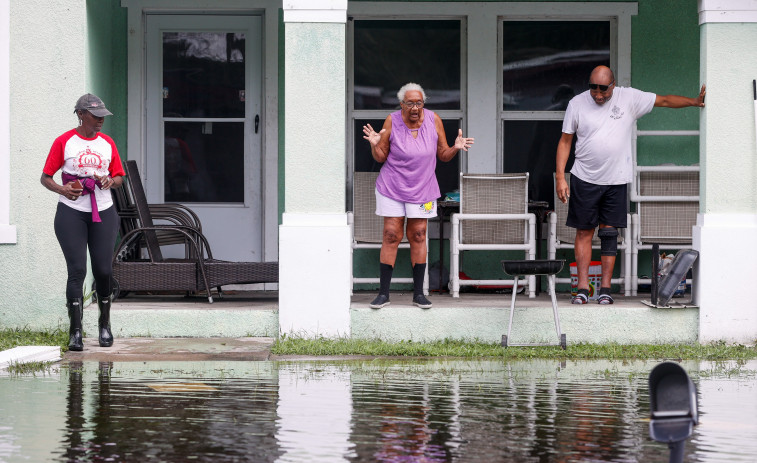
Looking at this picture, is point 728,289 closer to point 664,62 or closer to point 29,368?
point 664,62

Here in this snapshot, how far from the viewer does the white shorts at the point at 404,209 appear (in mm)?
8883

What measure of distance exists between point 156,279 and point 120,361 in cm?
165

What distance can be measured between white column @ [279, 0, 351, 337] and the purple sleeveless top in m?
0.42

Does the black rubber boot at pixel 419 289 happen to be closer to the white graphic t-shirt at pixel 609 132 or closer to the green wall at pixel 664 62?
the white graphic t-shirt at pixel 609 132

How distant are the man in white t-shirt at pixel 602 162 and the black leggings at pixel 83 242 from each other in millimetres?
3569

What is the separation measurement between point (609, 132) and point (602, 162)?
0.24 meters

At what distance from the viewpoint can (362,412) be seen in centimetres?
598

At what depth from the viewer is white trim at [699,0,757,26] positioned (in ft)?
28.7

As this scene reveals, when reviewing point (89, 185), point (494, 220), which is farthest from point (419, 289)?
point (89, 185)

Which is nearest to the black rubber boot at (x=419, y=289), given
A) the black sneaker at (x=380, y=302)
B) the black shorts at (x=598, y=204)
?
the black sneaker at (x=380, y=302)

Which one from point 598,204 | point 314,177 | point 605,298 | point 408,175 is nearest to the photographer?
point 314,177

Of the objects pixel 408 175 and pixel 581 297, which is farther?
pixel 581 297

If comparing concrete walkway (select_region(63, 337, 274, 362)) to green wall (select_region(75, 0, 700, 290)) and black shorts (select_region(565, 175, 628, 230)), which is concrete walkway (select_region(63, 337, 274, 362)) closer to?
green wall (select_region(75, 0, 700, 290))

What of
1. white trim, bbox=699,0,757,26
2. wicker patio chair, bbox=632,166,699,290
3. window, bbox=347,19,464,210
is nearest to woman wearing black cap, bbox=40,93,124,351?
window, bbox=347,19,464,210
